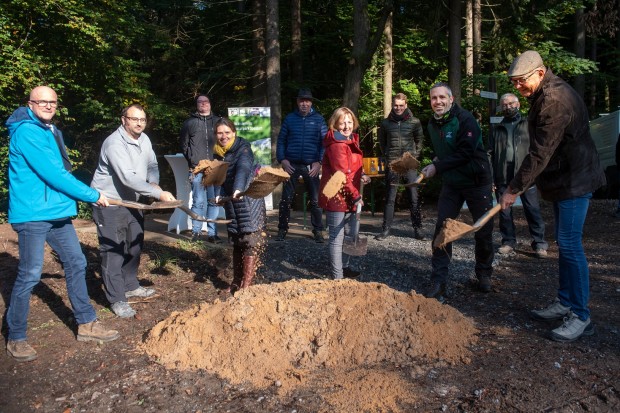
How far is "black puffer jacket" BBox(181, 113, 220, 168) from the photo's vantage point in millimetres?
7766

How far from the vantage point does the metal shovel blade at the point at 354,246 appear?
17.9 feet

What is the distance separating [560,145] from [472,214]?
1.37 m

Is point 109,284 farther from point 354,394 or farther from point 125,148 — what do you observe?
point 354,394

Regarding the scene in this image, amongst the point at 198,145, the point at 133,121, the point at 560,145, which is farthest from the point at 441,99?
the point at 198,145

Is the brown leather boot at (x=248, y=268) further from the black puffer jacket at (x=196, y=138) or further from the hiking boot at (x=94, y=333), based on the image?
the black puffer jacket at (x=196, y=138)

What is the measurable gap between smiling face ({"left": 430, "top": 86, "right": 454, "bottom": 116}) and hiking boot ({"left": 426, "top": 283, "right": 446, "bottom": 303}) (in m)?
1.68

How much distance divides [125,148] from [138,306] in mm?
1589

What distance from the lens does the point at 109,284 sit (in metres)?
4.96

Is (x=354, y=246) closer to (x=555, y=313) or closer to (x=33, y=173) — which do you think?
(x=555, y=313)

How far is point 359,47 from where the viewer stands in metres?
12.0

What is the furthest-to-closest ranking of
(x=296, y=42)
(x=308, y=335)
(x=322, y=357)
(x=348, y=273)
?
(x=296, y=42) → (x=348, y=273) → (x=308, y=335) → (x=322, y=357)

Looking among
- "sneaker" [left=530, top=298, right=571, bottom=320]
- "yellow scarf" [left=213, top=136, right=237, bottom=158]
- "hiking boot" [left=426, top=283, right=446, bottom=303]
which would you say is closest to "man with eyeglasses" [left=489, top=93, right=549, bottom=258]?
"hiking boot" [left=426, top=283, right=446, bottom=303]

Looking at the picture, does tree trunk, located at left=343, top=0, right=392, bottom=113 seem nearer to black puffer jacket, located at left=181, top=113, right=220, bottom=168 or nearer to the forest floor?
black puffer jacket, located at left=181, top=113, right=220, bottom=168

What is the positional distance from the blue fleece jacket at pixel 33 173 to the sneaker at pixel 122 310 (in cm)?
126
